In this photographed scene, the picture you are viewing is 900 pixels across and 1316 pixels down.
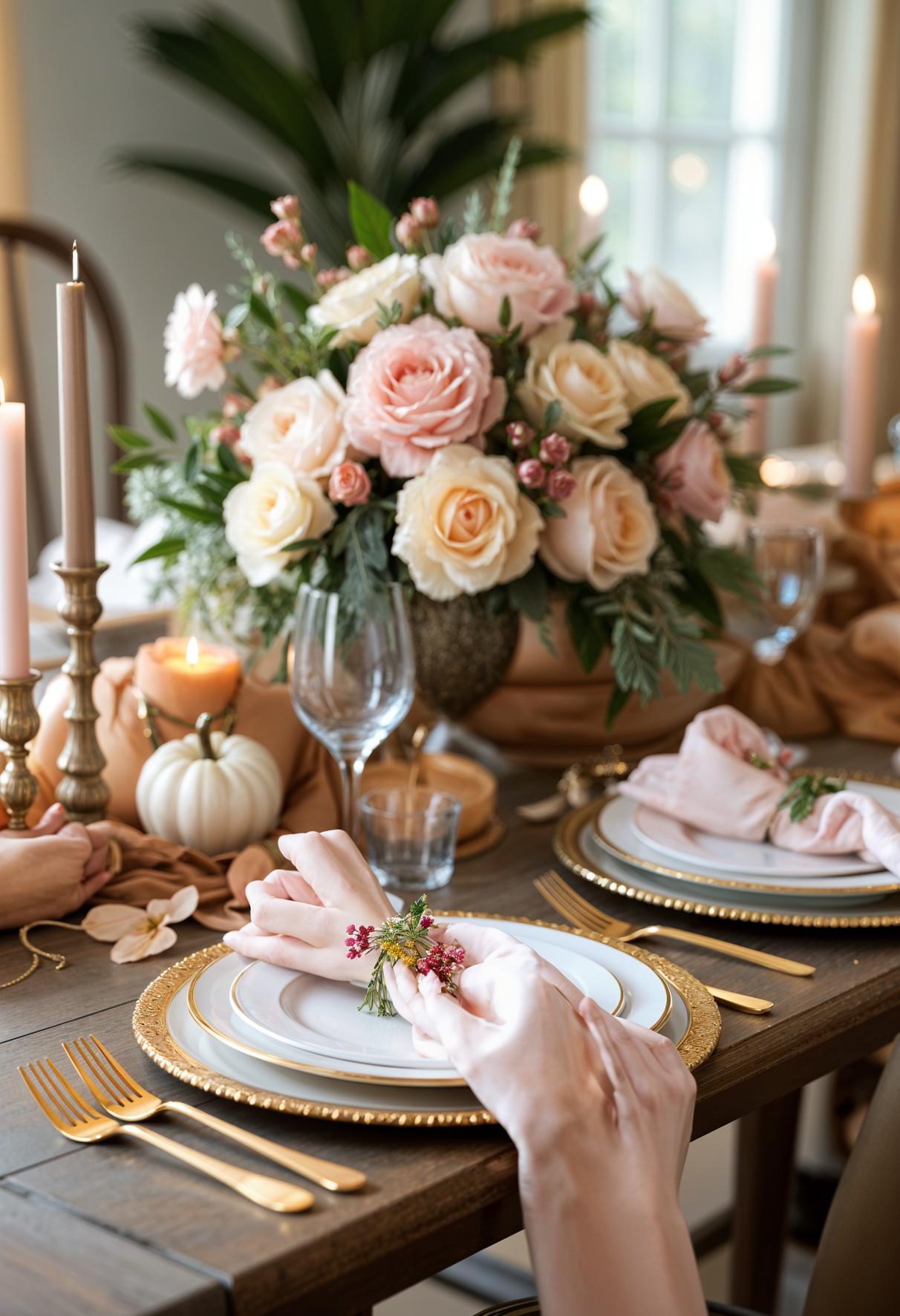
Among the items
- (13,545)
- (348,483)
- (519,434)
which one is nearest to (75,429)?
(13,545)

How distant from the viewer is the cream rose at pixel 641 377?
44.7 inches

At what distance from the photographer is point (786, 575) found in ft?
4.17

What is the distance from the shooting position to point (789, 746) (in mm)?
1361

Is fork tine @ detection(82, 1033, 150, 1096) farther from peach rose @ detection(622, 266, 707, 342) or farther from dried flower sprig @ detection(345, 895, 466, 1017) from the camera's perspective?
peach rose @ detection(622, 266, 707, 342)

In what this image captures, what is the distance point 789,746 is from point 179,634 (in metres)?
0.55

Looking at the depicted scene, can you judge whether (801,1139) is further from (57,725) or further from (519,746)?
(57,725)

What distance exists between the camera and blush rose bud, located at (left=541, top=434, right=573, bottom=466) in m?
1.06

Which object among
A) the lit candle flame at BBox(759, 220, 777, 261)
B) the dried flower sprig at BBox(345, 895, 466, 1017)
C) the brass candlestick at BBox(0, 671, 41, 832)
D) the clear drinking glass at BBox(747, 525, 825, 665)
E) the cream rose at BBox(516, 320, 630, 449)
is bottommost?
the dried flower sprig at BBox(345, 895, 466, 1017)

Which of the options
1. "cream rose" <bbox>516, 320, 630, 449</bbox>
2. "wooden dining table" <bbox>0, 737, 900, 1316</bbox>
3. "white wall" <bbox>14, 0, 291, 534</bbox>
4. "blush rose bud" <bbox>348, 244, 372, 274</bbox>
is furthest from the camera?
"white wall" <bbox>14, 0, 291, 534</bbox>

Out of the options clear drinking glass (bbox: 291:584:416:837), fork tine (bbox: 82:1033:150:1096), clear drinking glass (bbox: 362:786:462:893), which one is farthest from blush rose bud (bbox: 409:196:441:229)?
fork tine (bbox: 82:1033:150:1096)

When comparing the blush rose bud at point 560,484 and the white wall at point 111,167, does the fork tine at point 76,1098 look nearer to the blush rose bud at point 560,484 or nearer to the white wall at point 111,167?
the blush rose bud at point 560,484

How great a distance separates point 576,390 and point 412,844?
35cm

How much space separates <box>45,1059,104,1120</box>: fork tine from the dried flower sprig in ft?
0.45

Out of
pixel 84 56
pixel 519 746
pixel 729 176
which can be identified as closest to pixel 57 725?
pixel 519 746
